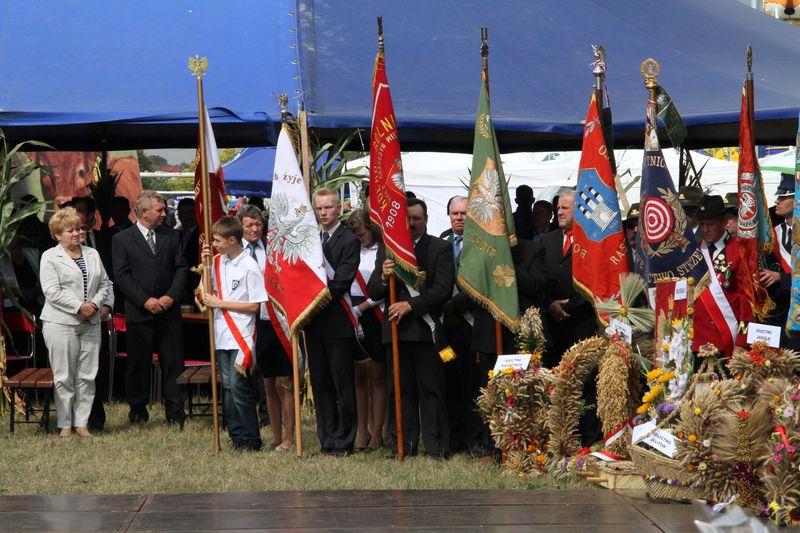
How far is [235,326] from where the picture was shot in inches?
346

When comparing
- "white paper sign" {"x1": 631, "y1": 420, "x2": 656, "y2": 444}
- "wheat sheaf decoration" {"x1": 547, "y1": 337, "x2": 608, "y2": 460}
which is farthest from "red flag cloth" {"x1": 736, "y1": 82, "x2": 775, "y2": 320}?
"white paper sign" {"x1": 631, "y1": 420, "x2": 656, "y2": 444}

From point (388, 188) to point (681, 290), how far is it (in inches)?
91.6

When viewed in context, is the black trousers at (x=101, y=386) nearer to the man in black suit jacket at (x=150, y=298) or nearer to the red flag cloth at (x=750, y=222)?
the man in black suit jacket at (x=150, y=298)

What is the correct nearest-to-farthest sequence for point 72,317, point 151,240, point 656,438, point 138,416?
point 656,438
point 72,317
point 151,240
point 138,416

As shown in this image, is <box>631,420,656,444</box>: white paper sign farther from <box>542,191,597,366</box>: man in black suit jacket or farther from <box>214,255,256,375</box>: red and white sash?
<box>214,255,256,375</box>: red and white sash

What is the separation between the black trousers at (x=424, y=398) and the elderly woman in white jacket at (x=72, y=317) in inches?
108

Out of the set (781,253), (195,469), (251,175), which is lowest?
(195,469)

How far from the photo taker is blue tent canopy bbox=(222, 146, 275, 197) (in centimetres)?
1978

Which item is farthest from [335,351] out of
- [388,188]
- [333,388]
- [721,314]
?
[721,314]

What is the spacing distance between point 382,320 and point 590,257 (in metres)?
1.61

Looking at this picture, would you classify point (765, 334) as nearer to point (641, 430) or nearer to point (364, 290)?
point (641, 430)

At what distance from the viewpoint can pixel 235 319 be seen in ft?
28.9

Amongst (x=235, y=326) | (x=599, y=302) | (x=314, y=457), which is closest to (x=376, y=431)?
(x=314, y=457)

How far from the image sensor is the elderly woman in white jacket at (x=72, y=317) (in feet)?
31.7
